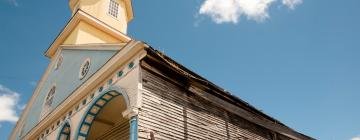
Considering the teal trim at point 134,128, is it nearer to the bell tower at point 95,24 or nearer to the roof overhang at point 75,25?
the bell tower at point 95,24

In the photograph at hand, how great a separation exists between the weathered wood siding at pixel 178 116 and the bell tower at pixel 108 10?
10039 millimetres

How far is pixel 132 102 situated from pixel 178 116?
5.21ft

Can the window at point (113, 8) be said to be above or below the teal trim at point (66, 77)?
above

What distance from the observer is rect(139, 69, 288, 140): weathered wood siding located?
321 inches

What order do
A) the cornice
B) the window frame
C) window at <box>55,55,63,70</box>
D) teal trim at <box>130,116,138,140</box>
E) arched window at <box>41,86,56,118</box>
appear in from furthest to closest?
the window frame, window at <box>55,55,63,70</box>, arched window at <box>41,86,56,118</box>, the cornice, teal trim at <box>130,116,138,140</box>

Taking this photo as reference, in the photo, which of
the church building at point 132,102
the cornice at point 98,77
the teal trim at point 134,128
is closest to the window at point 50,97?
the church building at point 132,102

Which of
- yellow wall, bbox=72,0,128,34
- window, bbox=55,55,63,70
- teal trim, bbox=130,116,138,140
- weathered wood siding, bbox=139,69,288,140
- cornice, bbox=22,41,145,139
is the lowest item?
teal trim, bbox=130,116,138,140

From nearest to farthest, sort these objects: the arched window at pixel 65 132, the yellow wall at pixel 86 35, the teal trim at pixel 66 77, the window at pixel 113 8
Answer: the teal trim at pixel 66 77 < the arched window at pixel 65 132 < the yellow wall at pixel 86 35 < the window at pixel 113 8

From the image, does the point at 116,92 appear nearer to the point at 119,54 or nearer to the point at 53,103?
the point at 119,54

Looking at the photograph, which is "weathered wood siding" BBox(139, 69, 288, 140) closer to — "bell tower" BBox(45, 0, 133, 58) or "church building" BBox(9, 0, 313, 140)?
"church building" BBox(9, 0, 313, 140)

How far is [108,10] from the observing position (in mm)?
18766

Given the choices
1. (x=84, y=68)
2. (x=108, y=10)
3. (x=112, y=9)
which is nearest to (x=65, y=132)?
(x=84, y=68)

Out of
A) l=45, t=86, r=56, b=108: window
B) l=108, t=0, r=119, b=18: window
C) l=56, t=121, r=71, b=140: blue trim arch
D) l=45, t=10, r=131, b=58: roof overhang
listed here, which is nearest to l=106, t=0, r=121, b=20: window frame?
l=108, t=0, r=119, b=18: window

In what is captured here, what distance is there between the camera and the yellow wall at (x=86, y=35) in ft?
52.5
